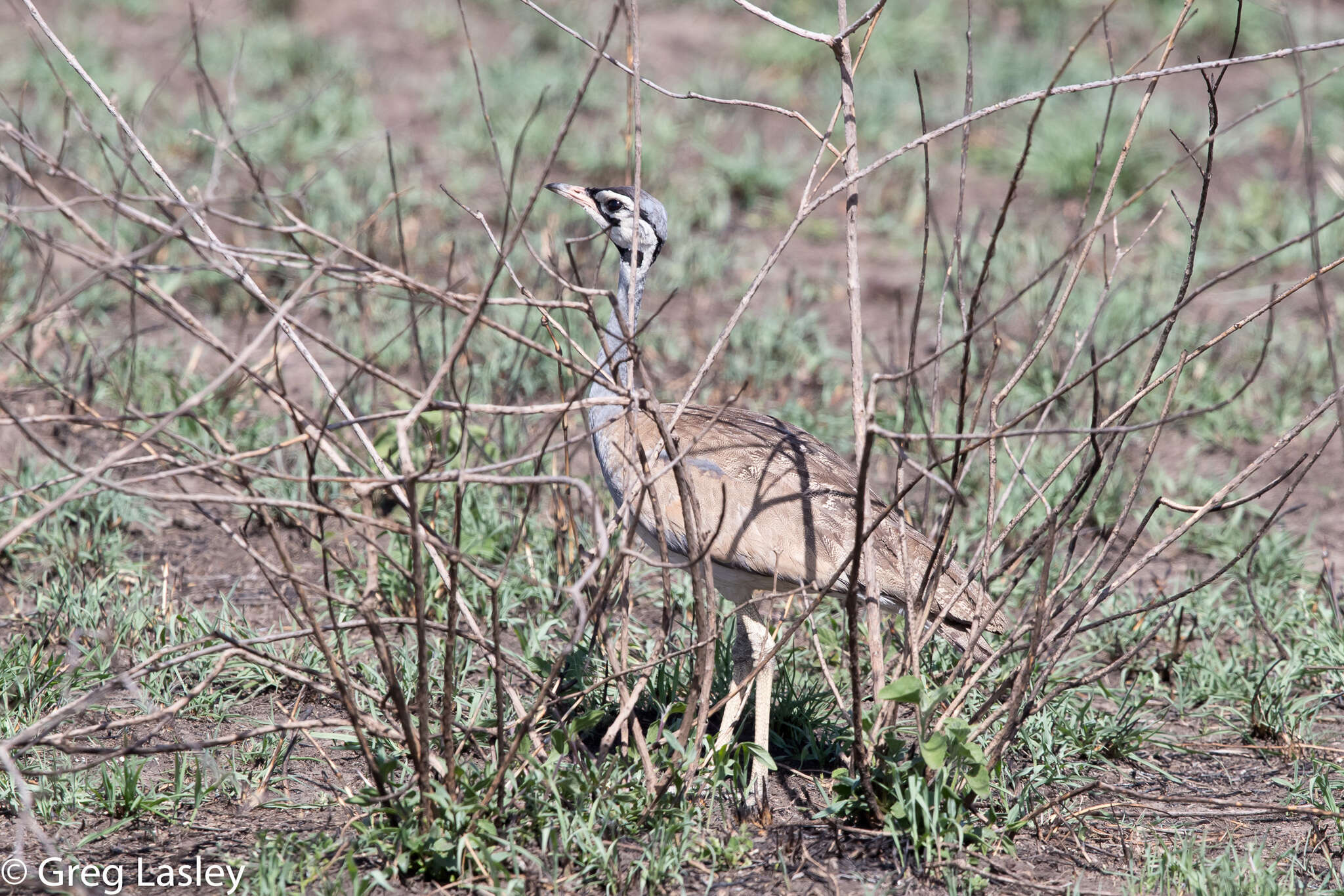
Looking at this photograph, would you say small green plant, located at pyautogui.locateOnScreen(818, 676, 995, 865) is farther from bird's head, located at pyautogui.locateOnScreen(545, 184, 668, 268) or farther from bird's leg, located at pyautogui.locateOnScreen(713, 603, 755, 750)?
bird's head, located at pyautogui.locateOnScreen(545, 184, 668, 268)

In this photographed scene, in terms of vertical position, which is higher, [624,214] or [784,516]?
[624,214]

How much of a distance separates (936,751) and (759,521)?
811 mm

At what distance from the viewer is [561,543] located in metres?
3.89

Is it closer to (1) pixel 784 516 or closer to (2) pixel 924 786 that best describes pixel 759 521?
(1) pixel 784 516

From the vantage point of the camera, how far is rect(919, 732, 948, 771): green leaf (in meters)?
2.58

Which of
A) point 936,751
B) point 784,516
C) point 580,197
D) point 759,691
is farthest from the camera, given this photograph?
point 580,197

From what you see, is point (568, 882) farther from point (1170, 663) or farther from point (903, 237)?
point (903, 237)

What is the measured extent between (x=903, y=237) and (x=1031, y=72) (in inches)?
A: 83.4

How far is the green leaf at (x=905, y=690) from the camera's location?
260 centimetres

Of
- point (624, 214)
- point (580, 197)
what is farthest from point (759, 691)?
point (580, 197)

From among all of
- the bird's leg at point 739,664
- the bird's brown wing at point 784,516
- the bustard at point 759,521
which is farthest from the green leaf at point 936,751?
the bird's leg at point 739,664

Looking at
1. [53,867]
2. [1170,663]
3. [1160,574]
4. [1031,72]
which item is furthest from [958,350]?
[53,867]

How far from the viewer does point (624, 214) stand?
3.58 metres

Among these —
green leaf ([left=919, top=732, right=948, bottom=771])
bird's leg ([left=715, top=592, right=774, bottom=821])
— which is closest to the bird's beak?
bird's leg ([left=715, top=592, right=774, bottom=821])
